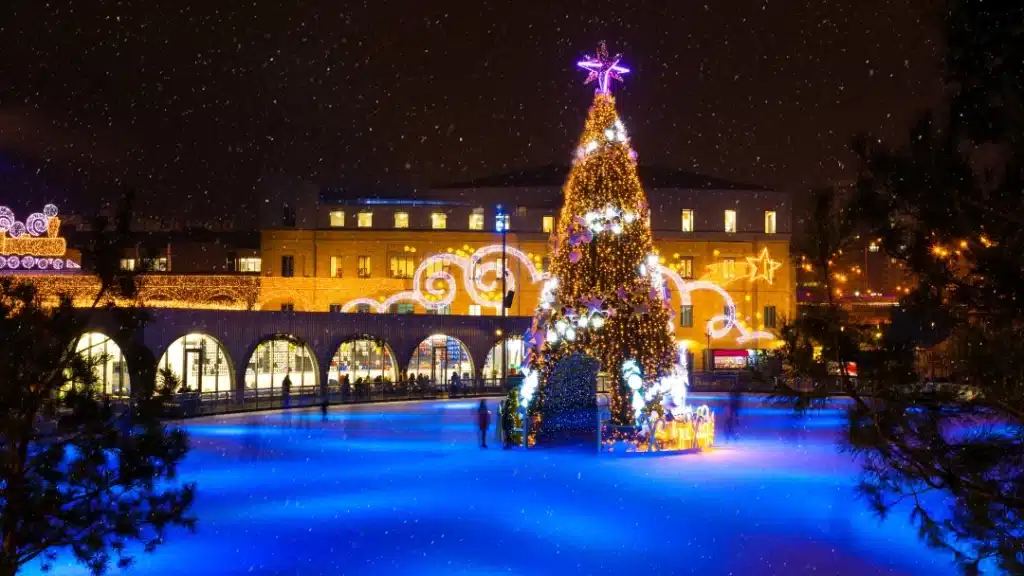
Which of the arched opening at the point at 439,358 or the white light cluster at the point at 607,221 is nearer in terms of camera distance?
the white light cluster at the point at 607,221

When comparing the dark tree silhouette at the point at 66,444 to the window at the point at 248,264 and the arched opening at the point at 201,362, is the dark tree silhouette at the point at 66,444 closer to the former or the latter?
the arched opening at the point at 201,362

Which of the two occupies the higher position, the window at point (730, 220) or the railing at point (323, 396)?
the window at point (730, 220)

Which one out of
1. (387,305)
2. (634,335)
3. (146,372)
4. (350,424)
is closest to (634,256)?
(634,335)

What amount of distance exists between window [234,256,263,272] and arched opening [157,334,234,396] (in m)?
32.3

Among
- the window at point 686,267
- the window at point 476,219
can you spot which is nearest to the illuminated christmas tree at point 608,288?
the window at point 476,219

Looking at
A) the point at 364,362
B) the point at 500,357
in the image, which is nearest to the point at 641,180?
the point at 500,357

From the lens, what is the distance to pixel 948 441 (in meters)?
6.42

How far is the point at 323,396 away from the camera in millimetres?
40250

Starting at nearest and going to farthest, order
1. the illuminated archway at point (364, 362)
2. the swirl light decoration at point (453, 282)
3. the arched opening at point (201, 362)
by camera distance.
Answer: the arched opening at point (201, 362), the illuminated archway at point (364, 362), the swirl light decoration at point (453, 282)

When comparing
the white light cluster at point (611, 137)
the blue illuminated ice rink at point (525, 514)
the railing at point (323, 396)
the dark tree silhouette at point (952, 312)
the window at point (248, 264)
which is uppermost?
the window at point (248, 264)

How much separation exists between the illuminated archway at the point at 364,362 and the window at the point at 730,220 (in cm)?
2900

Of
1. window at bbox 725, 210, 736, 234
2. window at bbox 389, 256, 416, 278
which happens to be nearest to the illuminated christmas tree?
window at bbox 389, 256, 416, 278

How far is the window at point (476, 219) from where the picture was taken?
215ft

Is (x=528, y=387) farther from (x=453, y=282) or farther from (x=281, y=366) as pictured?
(x=453, y=282)
